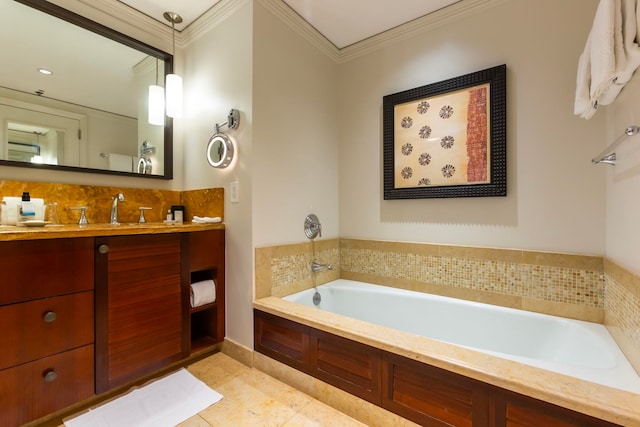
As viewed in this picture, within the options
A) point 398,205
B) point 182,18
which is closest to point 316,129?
point 398,205

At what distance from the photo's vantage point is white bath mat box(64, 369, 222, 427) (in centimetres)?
134

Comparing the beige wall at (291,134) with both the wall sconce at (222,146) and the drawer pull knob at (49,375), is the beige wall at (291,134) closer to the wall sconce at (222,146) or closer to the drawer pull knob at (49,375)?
the wall sconce at (222,146)

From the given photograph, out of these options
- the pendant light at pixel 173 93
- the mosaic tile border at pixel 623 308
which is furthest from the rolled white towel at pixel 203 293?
the mosaic tile border at pixel 623 308

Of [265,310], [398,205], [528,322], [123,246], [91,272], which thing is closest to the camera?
[91,272]

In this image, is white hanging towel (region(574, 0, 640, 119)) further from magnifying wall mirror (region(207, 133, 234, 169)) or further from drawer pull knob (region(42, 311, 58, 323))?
drawer pull knob (region(42, 311, 58, 323))

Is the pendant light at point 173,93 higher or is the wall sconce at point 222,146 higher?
the pendant light at point 173,93

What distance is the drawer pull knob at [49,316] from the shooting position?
1.20 meters

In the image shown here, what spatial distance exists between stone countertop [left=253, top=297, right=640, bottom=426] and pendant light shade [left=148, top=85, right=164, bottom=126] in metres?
1.87

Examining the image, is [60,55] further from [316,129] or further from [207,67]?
[316,129]

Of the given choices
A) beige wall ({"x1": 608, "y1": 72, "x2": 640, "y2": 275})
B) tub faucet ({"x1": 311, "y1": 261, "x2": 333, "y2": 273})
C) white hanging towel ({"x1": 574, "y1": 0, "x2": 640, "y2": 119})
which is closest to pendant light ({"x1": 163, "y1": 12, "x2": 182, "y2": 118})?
tub faucet ({"x1": 311, "y1": 261, "x2": 333, "y2": 273})

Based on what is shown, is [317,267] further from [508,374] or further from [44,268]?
[44,268]

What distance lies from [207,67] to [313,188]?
1210 millimetres

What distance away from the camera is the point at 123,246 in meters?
1.44

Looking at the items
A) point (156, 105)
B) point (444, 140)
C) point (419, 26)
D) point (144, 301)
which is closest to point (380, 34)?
point (419, 26)
